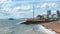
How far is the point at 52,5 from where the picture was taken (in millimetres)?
5609

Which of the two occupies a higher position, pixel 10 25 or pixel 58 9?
pixel 58 9

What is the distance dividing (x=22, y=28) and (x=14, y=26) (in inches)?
8.7

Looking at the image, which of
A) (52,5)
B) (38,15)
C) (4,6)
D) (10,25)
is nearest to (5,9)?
(4,6)

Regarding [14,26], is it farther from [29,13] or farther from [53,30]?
[53,30]

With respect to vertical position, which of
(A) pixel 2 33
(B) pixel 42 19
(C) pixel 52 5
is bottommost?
(A) pixel 2 33

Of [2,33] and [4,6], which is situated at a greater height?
[4,6]

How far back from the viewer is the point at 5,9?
560 cm

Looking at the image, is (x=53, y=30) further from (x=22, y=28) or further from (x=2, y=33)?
(x=2, y=33)

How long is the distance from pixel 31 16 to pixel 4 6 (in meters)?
0.76

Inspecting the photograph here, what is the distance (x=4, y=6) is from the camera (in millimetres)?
5617

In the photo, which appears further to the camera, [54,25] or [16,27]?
[16,27]

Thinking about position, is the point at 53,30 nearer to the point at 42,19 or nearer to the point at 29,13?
the point at 42,19

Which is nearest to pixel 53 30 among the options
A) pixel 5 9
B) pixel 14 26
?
pixel 14 26

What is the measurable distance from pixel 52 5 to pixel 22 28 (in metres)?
1.01
